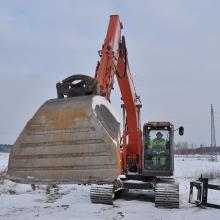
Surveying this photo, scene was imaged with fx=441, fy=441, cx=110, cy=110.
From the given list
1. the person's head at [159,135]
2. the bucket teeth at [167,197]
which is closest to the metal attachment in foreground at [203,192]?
the bucket teeth at [167,197]

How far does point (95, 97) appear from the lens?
6008mm

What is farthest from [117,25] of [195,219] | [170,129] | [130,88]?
[195,219]

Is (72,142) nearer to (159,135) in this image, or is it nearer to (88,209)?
(88,209)

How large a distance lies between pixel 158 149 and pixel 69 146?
830 cm

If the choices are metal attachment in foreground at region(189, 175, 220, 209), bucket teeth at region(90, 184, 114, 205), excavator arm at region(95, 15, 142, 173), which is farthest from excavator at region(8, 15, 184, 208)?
metal attachment in foreground at region(189, 175, 220, 209)

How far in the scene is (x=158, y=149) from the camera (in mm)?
13484

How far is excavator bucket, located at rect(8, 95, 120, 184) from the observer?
5.30 m

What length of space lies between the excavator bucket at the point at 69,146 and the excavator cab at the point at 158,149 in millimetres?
7660

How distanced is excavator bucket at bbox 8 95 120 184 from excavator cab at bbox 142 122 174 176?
25.1 feet

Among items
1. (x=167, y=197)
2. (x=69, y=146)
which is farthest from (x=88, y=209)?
(x=69, y=146)

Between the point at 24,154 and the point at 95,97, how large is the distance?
3.98ft

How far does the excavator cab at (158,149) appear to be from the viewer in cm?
1331

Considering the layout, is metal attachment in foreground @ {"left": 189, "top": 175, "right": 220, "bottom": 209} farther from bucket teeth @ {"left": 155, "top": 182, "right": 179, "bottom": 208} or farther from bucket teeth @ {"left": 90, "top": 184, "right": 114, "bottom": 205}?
bucket teeth @ {"left": 90, "top": 184, "right": 114, "bottom": 205}

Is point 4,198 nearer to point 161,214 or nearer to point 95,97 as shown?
point 161,214
